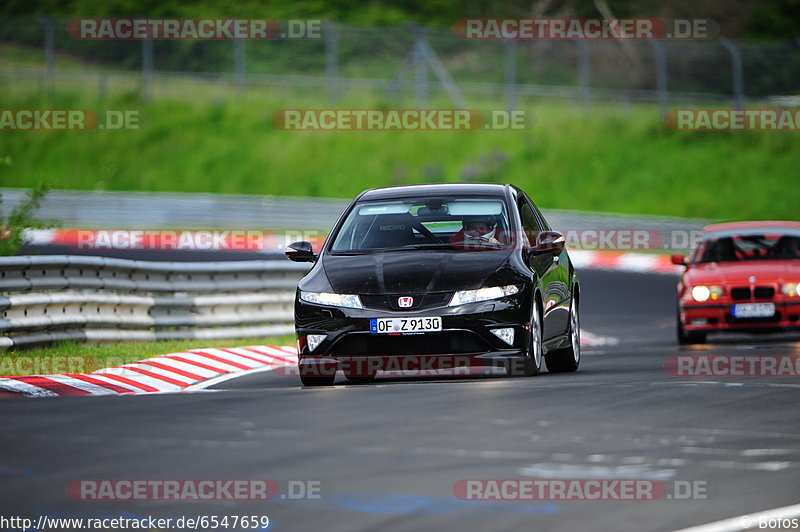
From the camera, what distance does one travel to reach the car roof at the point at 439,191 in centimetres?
1283

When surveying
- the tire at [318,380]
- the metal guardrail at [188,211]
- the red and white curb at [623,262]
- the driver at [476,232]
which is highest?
the metal guardrail at [188,211]

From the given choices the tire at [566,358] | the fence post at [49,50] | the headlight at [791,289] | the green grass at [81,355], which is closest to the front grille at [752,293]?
the headlight at [791,289]

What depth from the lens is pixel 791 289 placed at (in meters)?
16.7

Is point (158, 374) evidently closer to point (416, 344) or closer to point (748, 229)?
point (416, 344)

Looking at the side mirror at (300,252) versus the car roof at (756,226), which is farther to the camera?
the car roof at (756,226)

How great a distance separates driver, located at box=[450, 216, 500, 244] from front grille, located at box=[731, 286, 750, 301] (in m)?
5.18

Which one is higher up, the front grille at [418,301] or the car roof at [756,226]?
the car roof at [756,226]

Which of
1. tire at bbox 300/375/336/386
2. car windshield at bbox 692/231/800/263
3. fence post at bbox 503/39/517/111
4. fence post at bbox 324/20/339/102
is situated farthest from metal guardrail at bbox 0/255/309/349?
fence post at bbox 503/39/517/111

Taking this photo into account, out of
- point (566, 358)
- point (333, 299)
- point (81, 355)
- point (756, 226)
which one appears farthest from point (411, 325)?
point (756, 226)

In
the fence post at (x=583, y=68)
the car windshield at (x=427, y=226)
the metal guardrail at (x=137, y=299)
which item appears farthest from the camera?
the fence post at (x=583, y=68)

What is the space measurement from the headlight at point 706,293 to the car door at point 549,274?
11.3 feet

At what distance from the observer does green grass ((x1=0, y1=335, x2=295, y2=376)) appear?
43.5 ft

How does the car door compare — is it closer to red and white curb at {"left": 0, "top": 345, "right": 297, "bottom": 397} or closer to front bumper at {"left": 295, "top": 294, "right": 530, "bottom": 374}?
front bumper at {"left": 295, "top": 294, "right": 530, "bottom": 374}

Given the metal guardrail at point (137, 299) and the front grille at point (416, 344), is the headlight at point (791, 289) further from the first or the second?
the front grille at point (416, 344)
